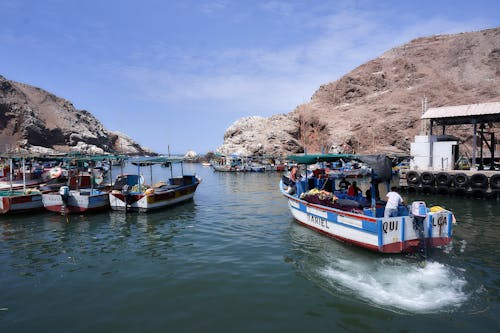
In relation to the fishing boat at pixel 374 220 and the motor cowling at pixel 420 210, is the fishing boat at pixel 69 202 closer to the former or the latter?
the fishing boat at pixel 374 220

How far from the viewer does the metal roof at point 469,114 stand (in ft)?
81.6

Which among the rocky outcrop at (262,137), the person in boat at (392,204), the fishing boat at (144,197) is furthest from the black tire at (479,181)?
the rocky outcrop at (262,137)

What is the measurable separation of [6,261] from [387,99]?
274ft

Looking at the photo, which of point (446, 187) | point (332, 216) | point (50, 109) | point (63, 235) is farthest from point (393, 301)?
point (50, 109)

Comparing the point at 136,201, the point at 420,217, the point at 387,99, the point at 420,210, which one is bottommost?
the point at 136,201

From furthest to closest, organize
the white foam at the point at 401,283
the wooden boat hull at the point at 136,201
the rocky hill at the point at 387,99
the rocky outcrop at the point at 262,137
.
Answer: the rocky outcrop at the point at 262,137 → the rocky hill at the point at 387,99 → the wooden boat hull at the point at 136,201 → the white foam at the point at 401,283

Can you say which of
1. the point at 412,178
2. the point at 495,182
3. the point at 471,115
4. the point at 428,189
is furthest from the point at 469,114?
the point at 428,189

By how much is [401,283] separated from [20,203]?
20.3 meters

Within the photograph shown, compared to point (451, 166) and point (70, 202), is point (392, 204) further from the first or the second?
point (451, 166)

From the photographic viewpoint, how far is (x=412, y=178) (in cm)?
2723

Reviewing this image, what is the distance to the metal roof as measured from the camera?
2488cm

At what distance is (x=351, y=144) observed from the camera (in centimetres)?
7025

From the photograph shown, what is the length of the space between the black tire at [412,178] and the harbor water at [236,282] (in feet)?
41.5

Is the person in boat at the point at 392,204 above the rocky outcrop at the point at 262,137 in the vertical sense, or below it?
below
